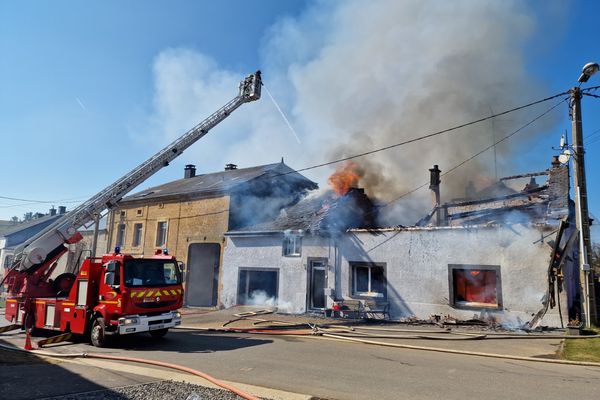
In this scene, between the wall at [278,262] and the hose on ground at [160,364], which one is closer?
the hose on ground at [160,364]

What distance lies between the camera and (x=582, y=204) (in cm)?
1195

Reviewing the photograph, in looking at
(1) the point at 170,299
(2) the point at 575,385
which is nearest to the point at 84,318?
(1) the point at 170,299

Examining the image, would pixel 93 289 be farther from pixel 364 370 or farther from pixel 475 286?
pixel 475 286

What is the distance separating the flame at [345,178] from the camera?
834 inches

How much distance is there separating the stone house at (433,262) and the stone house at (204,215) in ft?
5.74

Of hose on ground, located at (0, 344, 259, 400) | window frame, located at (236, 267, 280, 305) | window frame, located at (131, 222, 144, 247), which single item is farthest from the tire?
window frame, located at (131, 222, 144, 247)

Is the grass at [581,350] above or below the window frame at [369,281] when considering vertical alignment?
below

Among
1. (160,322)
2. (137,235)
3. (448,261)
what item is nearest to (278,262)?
(448,261)

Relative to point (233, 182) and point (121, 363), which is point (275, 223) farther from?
point (121, 363)

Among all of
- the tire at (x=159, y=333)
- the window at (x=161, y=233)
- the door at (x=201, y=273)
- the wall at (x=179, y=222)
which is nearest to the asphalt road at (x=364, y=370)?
the tire at (x=159, y=333)

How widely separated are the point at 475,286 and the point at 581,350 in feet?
16.4

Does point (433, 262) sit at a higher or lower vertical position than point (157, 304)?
higher

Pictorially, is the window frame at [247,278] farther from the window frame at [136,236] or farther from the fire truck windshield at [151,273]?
the window frame at [136,236]

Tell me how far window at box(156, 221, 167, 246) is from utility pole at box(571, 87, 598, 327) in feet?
67.6
